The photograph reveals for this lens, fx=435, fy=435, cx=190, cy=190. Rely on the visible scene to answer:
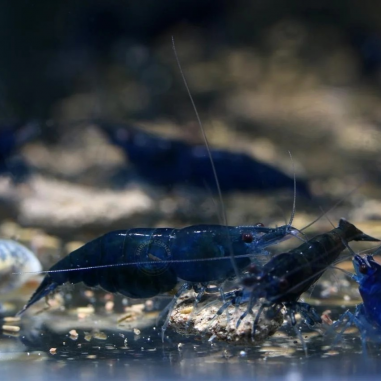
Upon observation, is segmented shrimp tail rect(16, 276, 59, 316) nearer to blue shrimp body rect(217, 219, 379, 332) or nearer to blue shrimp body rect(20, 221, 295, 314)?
blue shrimp body rect(20, 221, 295, 314)

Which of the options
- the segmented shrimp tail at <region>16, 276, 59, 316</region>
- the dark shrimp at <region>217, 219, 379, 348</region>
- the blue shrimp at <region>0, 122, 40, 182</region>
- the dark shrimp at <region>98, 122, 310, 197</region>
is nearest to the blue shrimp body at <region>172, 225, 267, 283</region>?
the dark shrimp at <region>217, 219, 379, 348</region>

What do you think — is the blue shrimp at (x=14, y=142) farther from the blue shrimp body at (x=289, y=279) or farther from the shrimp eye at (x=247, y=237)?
the blue shrimp body at (x=289, y=279)

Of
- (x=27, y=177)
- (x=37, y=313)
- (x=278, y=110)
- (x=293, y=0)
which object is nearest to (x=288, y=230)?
(x=278, y=110)

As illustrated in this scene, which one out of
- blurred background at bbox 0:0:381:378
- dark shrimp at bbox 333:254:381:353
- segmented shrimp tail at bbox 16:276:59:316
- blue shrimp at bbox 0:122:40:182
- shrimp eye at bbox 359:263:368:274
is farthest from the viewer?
blue shrimp at bbox 0:122:40:182

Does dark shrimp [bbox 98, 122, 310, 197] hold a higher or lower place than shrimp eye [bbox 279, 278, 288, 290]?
higher

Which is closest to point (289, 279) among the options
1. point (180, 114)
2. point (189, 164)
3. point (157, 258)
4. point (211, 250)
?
point (211, 250)

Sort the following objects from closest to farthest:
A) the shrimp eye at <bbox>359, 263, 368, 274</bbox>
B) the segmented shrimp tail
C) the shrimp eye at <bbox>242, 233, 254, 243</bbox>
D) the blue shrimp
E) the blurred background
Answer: the shrimp eye at <bbox>359, 263, 368, 274</bbox> < the shrimp eye at <bbox>242, 233, 254, 243</bbox> < the segmented shrimp tail < the blurred background < the blue shrimp

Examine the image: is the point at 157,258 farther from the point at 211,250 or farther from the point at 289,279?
the point at 289,279
